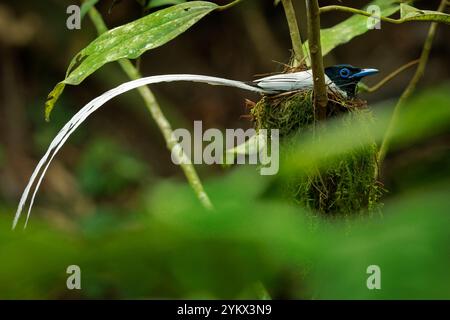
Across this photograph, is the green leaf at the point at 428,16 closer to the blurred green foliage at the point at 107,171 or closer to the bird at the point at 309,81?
the bird at the point at 309,81

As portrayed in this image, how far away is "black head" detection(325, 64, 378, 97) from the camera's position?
1473mm

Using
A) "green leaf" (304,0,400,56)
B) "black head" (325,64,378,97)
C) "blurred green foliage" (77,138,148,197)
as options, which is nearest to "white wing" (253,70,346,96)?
"black head" (325,64,378,97)

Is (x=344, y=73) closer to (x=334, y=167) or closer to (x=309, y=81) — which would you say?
(x=309, y=81)

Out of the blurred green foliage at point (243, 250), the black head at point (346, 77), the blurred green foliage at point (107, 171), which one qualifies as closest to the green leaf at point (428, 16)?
the black head at point (346, 77)

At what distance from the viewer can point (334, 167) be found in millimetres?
1165

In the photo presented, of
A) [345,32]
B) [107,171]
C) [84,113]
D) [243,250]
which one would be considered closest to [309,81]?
[345,32]

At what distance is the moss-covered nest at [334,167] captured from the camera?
1.22 m

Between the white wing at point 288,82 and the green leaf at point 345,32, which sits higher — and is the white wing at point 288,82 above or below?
below

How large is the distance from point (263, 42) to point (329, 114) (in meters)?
3.07

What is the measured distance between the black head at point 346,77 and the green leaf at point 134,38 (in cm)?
42

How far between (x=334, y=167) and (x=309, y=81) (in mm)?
242

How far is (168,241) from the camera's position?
0.83 feet

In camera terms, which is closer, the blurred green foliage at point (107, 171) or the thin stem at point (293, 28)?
the thin stem at point (293, 28)
